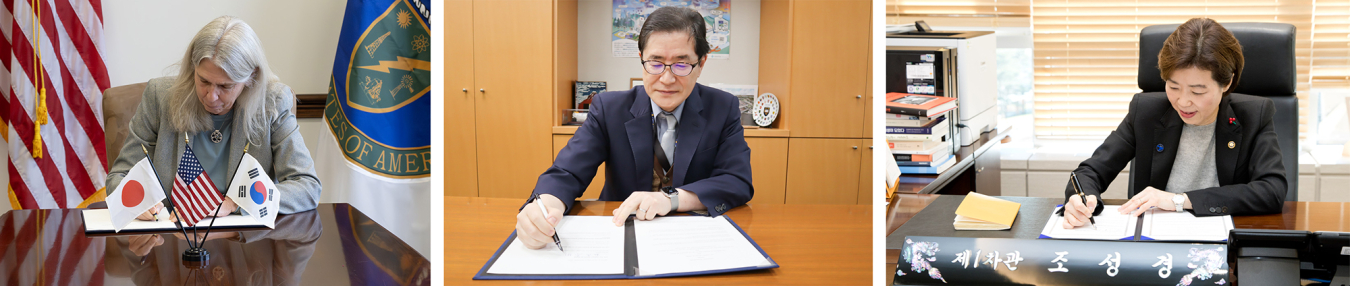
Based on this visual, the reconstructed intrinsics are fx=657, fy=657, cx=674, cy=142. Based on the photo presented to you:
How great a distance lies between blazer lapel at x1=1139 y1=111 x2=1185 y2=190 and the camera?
155cm

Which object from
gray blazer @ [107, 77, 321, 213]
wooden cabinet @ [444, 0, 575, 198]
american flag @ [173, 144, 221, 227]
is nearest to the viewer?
wooden cabinet @ [444, 0, 575, 198]

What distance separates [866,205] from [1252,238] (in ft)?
2.23

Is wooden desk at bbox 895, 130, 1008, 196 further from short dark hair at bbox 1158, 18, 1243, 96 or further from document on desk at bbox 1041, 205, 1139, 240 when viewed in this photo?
short dark hair at bbox 1158, 18, 1243, 96

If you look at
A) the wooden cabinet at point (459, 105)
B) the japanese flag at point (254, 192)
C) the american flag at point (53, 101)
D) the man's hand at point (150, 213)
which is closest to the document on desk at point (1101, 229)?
the wooden cabinet at point (459, 105)

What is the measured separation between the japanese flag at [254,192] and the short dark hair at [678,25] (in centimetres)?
100

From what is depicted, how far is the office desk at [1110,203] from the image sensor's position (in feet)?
4.28

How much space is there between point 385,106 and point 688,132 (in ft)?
4.34

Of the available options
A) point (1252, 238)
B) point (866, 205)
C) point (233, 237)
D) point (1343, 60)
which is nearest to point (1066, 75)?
point (1343, 60)

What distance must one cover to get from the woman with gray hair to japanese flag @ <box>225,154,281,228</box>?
0.19 metres

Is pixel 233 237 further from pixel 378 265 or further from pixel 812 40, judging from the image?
pixel 812 40

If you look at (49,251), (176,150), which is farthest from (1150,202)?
(176,150)

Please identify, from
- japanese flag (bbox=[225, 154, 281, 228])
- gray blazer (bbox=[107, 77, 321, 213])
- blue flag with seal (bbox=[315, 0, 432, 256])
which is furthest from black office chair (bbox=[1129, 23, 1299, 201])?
gray blazer (bbox=[107, 77, 321, 213])

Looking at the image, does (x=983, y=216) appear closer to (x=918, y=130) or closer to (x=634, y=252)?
(x=918, y=130)

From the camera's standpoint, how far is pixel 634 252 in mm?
869
